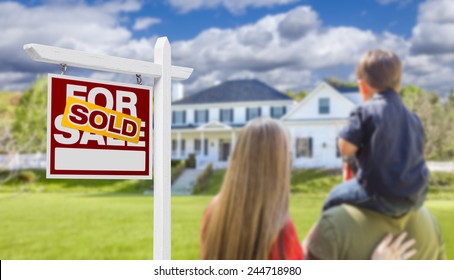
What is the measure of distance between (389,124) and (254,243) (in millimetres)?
834

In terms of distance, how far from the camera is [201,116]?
8.30 meters

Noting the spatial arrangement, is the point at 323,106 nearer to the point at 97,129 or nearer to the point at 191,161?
the point at 191,161

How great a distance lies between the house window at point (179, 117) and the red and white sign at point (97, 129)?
6855mm

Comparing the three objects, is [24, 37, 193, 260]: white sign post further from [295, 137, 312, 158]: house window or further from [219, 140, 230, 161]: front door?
[219, 140, 230, 161]: front door

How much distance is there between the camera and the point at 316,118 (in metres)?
5.87

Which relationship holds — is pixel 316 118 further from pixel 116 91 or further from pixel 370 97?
pixel 116 91

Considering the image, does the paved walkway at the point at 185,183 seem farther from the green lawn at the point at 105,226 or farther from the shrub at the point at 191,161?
the green lawn at the point at 105,226

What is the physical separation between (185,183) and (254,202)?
515 centimetres

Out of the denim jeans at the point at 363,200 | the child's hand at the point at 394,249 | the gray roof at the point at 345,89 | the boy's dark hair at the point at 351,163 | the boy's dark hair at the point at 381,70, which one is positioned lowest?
the child's hand at the point at 394,249

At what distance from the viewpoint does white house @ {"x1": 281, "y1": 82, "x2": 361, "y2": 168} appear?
5379 millimetres

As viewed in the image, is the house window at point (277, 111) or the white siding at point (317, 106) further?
the house window at point (277, 111)

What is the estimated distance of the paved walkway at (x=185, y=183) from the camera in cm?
676

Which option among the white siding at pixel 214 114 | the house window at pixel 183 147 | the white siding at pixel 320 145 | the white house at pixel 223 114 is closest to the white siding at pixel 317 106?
the white house at pixel 223 114

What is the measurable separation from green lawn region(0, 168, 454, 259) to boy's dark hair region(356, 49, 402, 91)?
5.39 feet
